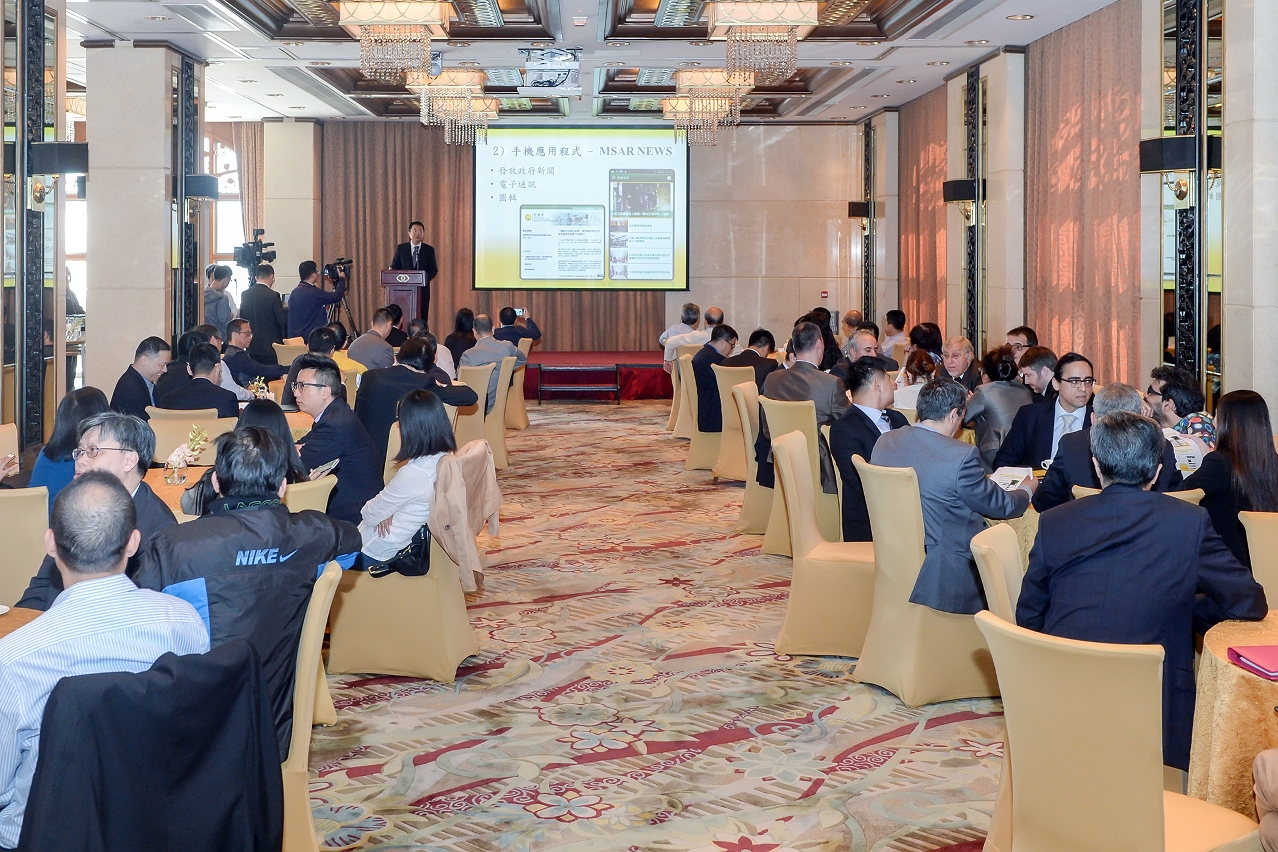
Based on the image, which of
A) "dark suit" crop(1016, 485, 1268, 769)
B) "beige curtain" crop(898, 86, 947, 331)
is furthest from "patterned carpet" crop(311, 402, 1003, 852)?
"beige curtain" crop(898, 86, 947, 331)

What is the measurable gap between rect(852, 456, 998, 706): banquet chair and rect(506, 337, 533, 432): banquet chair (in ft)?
25.2

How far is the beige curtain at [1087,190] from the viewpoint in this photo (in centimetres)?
895

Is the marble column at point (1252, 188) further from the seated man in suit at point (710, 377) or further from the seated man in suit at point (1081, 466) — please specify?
the seated man in suit at point (710, 377)

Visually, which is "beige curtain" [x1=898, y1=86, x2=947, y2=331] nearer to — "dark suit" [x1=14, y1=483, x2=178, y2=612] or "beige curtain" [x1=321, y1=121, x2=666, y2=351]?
"beige curtain" [x1=321, y1=121, x2=666, y2=351]

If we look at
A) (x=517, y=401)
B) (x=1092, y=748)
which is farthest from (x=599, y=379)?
(x=1092, y=748)

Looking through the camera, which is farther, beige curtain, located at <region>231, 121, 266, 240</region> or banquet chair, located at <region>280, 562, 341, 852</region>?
beige curtain, located at <region>231, 121, 266, 240</region>

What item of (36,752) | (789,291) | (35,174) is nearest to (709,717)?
(36,752)

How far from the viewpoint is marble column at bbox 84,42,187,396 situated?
10.6 meters

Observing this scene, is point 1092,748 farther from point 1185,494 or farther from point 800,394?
point 800,394

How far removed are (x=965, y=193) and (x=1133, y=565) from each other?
9.22 metres

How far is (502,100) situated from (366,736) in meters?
11.8

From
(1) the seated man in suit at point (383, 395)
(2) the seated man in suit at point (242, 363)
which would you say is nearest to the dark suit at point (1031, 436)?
(1) the seated man in suit at point (383, 395)

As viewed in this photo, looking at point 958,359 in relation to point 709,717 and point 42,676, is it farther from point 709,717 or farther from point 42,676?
point 42,676

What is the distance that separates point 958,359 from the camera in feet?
26.2
